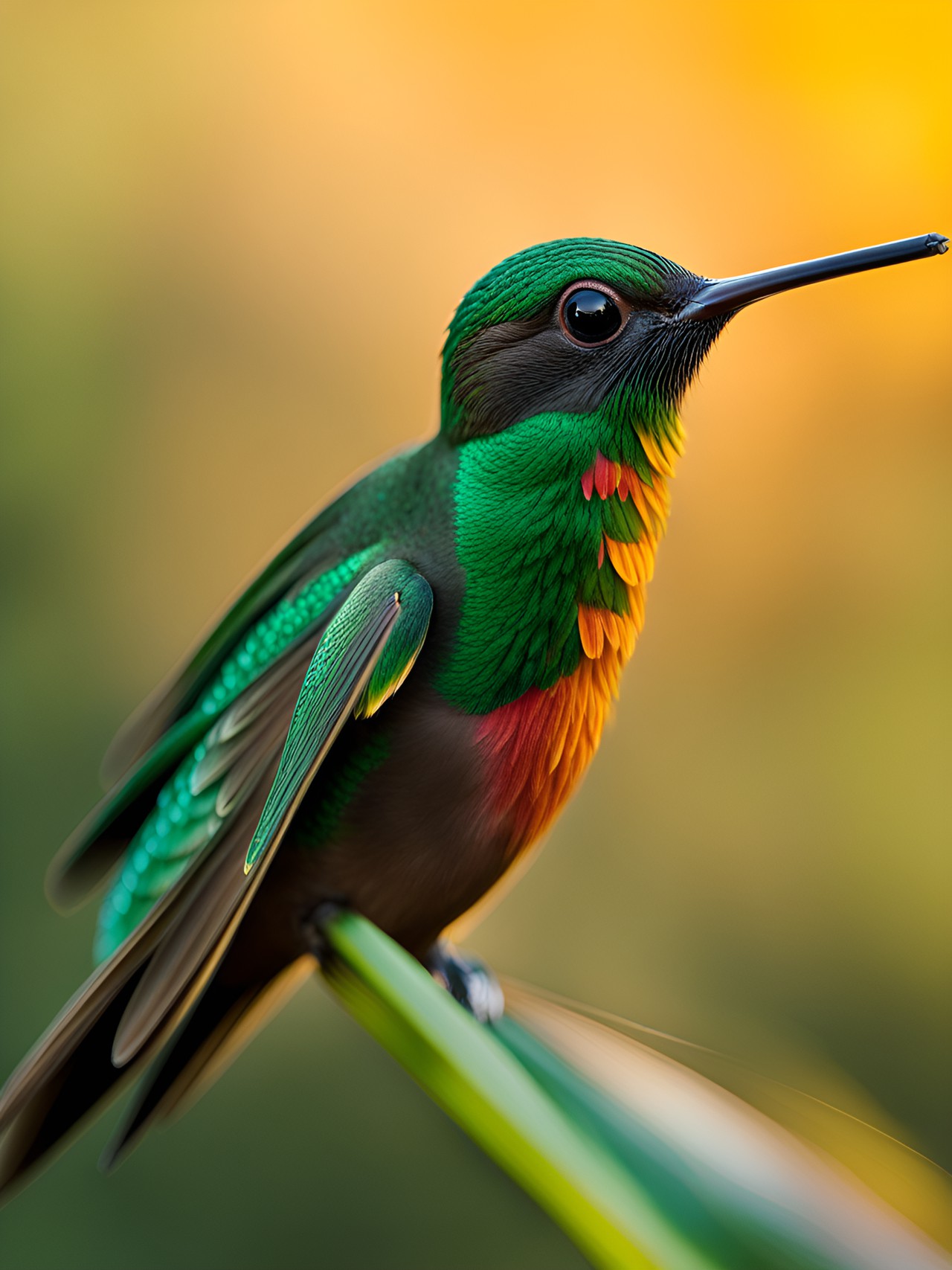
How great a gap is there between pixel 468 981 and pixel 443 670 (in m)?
0.25

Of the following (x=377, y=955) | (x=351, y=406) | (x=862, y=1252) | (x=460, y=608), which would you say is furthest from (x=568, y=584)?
(x=351, y=406)

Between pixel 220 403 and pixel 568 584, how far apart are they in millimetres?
1101

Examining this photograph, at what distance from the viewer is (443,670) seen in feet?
1.98

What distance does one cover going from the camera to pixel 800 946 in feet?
5.23

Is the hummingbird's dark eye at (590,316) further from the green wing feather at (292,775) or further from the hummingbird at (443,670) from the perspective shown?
the green wing feather at (292,775)

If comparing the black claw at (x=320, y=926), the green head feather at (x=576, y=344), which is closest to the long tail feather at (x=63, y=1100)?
the black claw at (x=320, y=926)

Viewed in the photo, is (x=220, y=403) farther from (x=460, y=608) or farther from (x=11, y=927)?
(x=460, y=608)

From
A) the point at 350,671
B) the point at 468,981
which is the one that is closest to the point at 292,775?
the point at 350,671

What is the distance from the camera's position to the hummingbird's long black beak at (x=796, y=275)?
50 centimetres

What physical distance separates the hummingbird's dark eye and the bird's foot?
38cm

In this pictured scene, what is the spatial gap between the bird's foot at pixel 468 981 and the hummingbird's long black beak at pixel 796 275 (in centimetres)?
40

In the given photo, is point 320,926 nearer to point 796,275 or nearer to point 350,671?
point 350,671

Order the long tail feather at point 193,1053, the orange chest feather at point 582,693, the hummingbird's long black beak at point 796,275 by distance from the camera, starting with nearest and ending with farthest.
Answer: the hummingbird's long black beak at point 796,275
the orange chest feather at point 582,693
the long tail feather at point 193,1053

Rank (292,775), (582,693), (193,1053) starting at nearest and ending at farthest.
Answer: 1. (292,775)
2. (582,693)
3. (193,1053)
